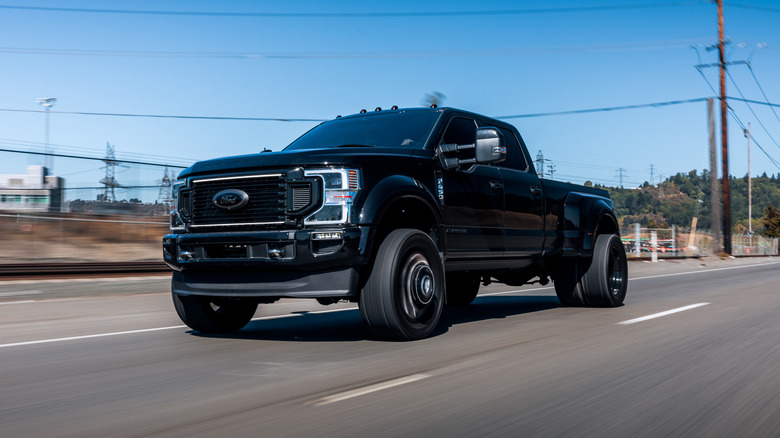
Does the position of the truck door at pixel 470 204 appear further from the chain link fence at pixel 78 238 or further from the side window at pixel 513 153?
the chain link fence at pixel 78 238

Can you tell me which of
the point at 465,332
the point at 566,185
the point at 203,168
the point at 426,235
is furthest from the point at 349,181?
the point at 566,185

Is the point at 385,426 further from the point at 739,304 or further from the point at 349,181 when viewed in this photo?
the point at 739,304

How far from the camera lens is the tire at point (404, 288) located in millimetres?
5973

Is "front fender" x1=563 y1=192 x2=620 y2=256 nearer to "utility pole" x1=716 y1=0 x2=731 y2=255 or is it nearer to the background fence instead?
the background fence

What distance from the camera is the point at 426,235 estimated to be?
6.46 m

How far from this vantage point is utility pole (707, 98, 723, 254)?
3834 cm

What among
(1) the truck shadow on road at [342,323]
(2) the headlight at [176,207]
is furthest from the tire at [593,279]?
(2) the headlight at [176,207]

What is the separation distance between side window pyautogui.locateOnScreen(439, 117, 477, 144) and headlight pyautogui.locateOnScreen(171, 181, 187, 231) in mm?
2398

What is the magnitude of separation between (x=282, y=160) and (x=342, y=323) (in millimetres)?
2448

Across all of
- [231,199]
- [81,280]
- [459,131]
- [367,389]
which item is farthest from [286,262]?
[81,280]

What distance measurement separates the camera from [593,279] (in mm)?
9484

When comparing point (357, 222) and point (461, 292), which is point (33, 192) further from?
point (357, 222)

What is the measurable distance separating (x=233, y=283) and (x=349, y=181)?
123cm

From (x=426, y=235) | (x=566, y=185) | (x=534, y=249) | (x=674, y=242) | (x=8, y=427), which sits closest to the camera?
(x=8, y=427)
